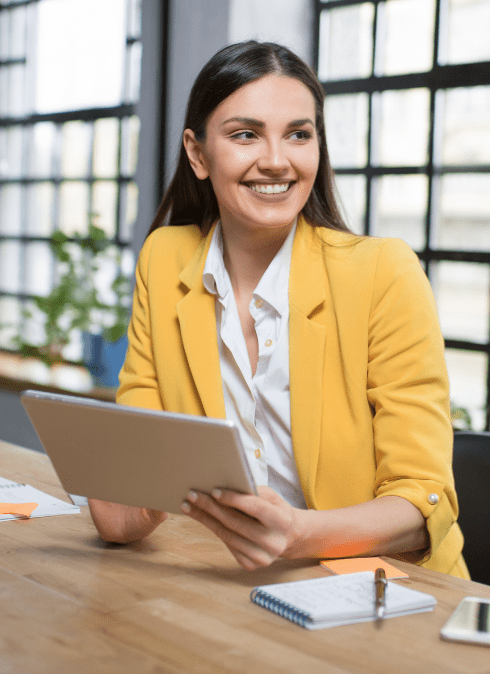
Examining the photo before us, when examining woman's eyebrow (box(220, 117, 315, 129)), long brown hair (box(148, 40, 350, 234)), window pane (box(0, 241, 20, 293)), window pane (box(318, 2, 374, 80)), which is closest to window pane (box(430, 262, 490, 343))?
window pane (box(318, 2, 374, 80))

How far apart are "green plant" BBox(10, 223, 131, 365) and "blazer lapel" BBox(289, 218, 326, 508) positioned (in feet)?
7.23

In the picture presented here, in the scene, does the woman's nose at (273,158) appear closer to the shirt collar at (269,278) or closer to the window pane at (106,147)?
the shirt collar at (269,278)

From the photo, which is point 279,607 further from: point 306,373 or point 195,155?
point 195,155

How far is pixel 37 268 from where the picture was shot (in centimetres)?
447

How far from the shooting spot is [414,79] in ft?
9.35

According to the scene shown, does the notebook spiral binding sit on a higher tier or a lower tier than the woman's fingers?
lower

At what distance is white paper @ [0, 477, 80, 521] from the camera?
142 centimetres

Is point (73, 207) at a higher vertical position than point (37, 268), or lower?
higher

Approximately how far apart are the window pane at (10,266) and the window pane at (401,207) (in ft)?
7.88

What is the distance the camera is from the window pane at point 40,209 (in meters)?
4.37

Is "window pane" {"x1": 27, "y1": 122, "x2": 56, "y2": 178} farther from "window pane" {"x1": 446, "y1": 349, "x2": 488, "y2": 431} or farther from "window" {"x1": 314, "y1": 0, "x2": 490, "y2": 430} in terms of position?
"window pane" {"x1": 446, "y1": 349, "x2": 488, "y2": 431}

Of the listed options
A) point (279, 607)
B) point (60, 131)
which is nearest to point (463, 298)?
point (279, 607)

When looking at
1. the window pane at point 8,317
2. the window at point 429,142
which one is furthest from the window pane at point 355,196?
the window pane at point 8,317

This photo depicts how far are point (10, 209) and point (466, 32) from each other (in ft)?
9.46
